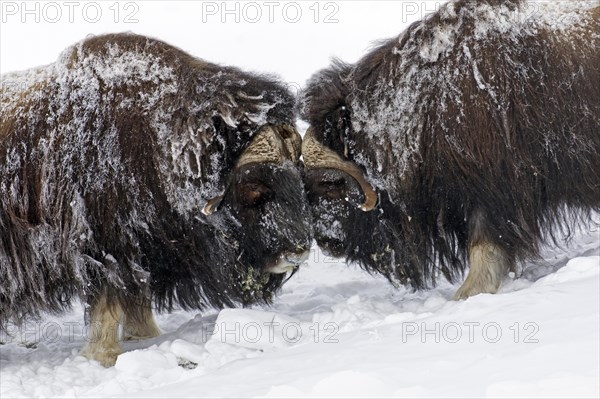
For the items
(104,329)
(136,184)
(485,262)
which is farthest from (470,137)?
(104,329)

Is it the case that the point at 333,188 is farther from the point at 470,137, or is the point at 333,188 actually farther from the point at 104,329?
the point at 104,329

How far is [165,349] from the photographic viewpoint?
3.56 metres

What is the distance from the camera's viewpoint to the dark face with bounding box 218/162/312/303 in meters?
3.91

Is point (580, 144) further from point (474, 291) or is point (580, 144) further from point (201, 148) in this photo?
point (201, 148)

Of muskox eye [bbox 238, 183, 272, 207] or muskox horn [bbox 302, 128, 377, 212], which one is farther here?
muskox horn [bbox 302, 128, 377, 212]

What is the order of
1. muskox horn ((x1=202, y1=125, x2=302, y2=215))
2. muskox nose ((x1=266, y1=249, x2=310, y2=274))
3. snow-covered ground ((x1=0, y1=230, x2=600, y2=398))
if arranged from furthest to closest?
muskox nose ((x1=266, y1=249, x2=310, y2=274))
muskox horn ((x1=202, y1=125, x2=302, y2=215))
snow-covered ground ((x1=0, y1=230, x2=600, y2=398))

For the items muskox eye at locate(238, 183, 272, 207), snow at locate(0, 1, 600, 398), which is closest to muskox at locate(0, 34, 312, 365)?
muskox eye at locate(238, 183, 272, 207)

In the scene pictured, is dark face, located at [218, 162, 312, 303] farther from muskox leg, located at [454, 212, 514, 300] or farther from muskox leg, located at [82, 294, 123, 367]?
A: muskox leg, located at [454, 212, 514, 300]

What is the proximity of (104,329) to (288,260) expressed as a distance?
0.79m

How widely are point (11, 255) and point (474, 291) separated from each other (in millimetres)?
1816

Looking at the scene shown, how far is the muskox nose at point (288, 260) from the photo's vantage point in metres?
4.01

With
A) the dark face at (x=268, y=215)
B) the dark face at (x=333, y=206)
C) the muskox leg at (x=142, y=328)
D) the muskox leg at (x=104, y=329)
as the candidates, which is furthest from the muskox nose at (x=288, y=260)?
the muskox leg at (x=104, y=329)

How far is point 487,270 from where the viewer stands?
3.93m

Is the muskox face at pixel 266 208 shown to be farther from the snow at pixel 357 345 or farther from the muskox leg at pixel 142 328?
the muskox leg at pixel 142 328
